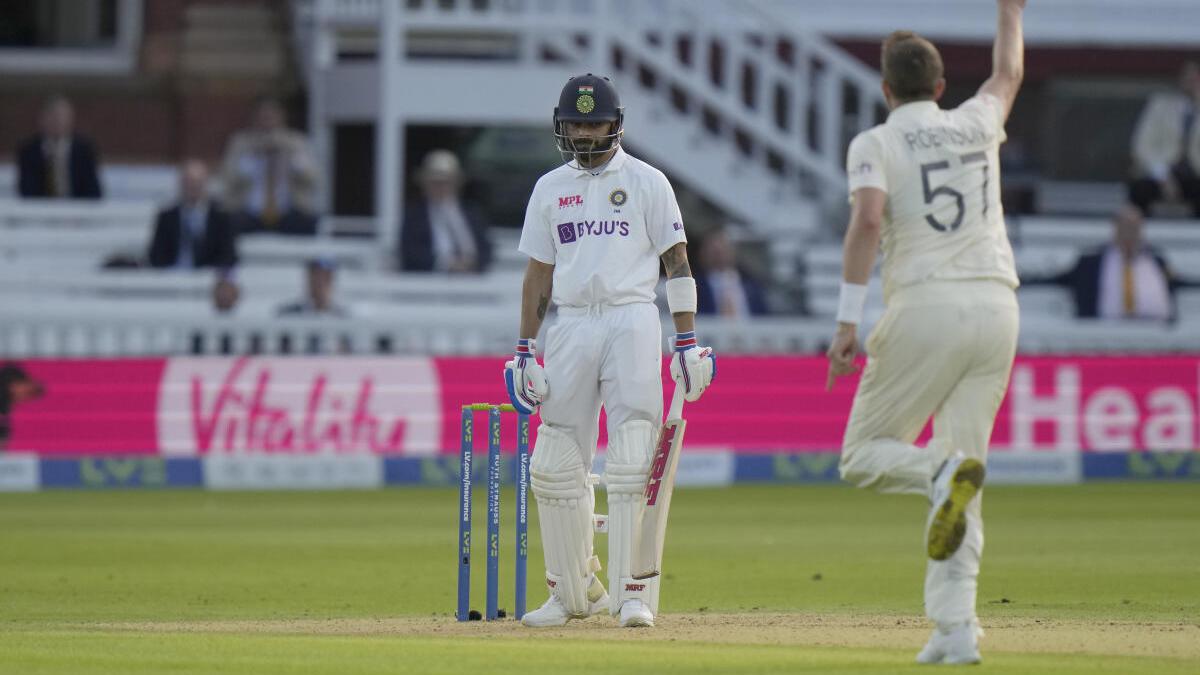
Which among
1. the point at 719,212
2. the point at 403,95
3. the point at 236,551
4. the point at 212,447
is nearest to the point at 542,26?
the point at 403,95

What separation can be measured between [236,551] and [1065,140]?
466 inches

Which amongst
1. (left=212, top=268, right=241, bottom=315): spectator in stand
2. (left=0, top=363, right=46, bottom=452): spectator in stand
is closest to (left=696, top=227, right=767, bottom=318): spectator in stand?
(left=212, top=268, right=241, bottom=315): spectator in stand

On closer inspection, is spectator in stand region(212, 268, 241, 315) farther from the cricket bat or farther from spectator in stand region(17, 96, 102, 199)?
the cricket bat

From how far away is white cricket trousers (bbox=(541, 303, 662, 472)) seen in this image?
7.62 meters

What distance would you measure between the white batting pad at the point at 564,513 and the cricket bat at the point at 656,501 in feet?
0.70

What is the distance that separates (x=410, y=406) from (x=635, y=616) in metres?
7.61

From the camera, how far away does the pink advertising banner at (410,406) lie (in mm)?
14844

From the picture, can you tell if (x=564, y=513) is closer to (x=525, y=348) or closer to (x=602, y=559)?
(x=525, y=348)

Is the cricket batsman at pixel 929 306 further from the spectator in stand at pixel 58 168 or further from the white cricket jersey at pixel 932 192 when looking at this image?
the spectator in stand at pixel 58 168

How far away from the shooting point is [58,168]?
57.2 ft

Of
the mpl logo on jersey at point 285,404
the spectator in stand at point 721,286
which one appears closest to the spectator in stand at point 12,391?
the mpl logo on jersey at point 285,404

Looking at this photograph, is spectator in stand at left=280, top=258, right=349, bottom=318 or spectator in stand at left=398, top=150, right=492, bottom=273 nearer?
spectator in stand at left=280, top=258, right=349, bottom=318

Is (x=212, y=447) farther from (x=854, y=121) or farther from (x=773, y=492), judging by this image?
(x=854, y=121)

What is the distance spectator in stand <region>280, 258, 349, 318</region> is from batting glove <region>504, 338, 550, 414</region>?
8.00 meters
